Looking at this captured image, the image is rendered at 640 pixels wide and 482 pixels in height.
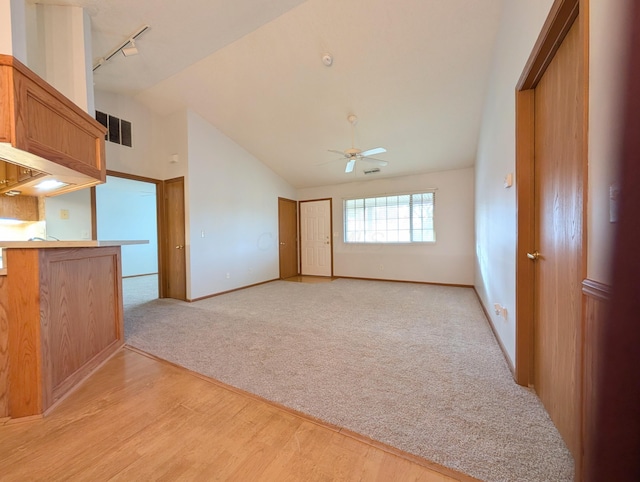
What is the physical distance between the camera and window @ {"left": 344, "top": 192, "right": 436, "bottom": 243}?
5.42m

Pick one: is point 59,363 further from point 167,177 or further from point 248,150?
point 248,150

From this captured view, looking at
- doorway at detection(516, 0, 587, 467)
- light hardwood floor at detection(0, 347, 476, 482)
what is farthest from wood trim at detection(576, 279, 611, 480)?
light hardwood floor at detection(0, 347, 476, 482)

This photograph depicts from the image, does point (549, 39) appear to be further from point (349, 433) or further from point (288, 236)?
point (288, 236)

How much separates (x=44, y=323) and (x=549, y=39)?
3.25 m

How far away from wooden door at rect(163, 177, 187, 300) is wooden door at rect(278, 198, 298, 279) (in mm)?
2394

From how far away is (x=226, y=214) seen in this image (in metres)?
4.83

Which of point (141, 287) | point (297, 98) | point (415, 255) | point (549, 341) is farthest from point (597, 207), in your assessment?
point (141, 287)

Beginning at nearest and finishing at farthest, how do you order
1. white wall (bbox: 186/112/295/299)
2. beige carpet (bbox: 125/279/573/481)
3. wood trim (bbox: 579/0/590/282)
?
wood trim (bbox: 579/0/590/282) → beige carpet (bbox: 125/279/573/481) → white wall (bbox: 186/112/295/299)

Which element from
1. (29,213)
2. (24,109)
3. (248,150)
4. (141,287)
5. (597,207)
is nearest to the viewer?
(597,207)

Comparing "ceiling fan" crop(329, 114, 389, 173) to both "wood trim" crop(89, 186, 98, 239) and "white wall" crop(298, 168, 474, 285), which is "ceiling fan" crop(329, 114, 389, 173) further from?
"wood trim" crop(89, 186, 98, 239)

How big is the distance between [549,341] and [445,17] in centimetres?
303

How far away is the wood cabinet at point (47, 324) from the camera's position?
1486 millimetres

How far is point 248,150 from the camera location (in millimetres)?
5301

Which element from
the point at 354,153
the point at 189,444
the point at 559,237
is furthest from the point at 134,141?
the point at 559,237
